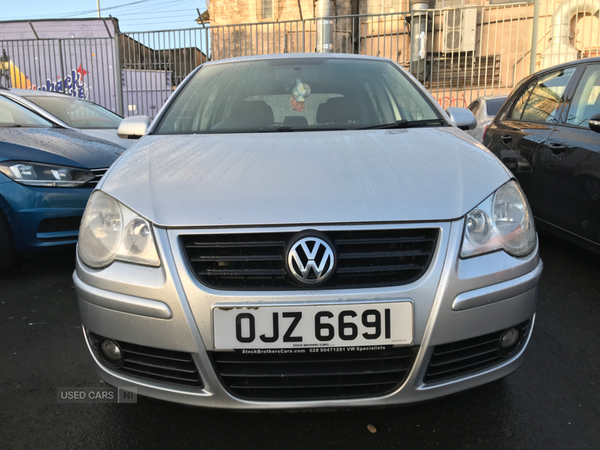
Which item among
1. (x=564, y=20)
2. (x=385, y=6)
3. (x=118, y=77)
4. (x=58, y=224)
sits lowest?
(x=58, y=224)

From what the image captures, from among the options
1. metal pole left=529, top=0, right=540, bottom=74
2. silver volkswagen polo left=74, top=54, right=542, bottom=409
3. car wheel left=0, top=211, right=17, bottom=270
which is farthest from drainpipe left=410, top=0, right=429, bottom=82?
silver volkswagen polo left=74, top=54, right=542, bottom=409

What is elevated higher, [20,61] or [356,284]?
[20,61]

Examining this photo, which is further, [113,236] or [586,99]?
[586,99]

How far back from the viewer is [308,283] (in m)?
1.48

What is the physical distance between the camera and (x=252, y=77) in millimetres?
2857

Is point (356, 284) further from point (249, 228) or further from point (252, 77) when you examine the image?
point (252, 77)

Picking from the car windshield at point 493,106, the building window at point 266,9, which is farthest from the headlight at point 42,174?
the building window at point 266,9

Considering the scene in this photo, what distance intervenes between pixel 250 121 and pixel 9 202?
5.96 ft

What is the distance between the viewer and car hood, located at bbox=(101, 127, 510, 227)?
1547mm

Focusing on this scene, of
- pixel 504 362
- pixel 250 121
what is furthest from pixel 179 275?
pixel 250 121

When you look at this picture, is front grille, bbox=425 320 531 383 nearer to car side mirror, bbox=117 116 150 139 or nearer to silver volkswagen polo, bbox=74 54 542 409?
silver volkswagen polo, bbox=74 54 542 409

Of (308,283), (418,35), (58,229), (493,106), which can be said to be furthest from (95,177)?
(418,35)

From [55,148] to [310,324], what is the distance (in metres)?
2.90

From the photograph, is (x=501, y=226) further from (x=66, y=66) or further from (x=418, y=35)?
(x=66, y=66)
